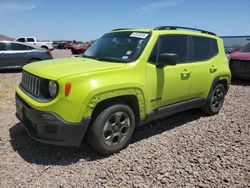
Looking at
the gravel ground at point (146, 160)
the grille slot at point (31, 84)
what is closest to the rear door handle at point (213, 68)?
the gravel ground at point (146, 160)

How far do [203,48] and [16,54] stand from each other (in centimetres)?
901

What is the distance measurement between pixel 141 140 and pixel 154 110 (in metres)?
0.57

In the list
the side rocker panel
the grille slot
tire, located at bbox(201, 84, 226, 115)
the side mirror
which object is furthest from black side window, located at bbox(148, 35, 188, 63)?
the grille slot

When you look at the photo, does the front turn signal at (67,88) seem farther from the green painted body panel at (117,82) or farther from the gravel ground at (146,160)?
the gravel ground at (146,160)

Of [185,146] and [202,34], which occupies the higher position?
[202,34]

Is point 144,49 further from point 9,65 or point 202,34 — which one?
point 9,65

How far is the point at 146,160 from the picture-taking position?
13.0 ft

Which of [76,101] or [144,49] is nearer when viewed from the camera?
[76,101]

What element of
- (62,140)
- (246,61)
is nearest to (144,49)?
(62,140)

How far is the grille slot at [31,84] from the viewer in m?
3.91

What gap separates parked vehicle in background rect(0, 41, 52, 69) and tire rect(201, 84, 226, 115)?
8.76 metres

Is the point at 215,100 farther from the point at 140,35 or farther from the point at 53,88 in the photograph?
the point at 53,88

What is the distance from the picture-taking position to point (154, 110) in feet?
15.0

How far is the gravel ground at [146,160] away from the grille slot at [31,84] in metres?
0.89
